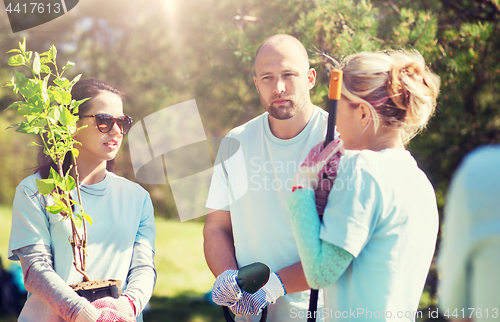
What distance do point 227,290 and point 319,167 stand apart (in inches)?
29.5

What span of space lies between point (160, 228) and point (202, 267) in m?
2.08

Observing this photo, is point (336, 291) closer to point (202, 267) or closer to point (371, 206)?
point (371, 206)

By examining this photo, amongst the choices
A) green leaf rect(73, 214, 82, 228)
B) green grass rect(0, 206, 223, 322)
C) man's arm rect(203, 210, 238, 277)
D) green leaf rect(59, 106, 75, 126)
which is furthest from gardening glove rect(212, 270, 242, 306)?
green grass rect(0, 206, 223, 322)

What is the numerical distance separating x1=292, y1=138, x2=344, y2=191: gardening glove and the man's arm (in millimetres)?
797

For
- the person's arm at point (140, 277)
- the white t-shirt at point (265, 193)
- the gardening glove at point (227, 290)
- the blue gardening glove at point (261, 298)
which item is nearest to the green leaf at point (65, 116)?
the person's arm at point (140, 277)

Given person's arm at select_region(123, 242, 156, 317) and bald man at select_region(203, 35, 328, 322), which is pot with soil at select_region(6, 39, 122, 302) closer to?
person's arm at select_region(123, 242, 156, 317)

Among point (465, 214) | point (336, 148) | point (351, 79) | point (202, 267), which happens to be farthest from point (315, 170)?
point (202, 267)

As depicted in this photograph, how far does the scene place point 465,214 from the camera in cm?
79

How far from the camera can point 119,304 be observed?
1.68 metres

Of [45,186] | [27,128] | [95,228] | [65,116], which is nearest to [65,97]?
[65,116]

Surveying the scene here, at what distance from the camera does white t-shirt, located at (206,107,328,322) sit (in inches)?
77.2

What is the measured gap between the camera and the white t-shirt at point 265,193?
1961 millimetres

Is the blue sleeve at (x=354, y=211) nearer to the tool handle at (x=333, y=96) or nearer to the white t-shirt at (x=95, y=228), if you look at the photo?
the tool handle at (x=333, y=96)

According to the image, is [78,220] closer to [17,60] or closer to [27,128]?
[27,128]
